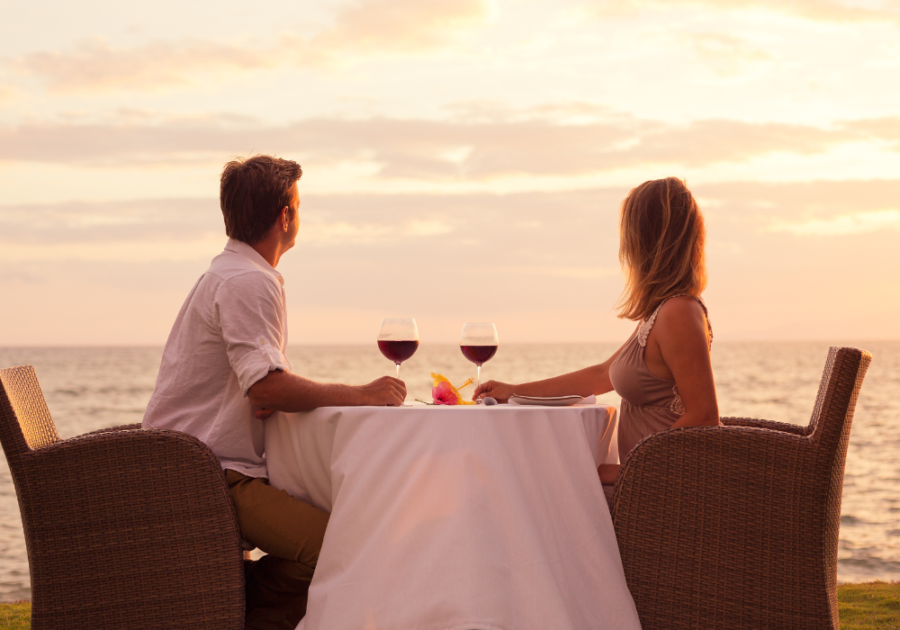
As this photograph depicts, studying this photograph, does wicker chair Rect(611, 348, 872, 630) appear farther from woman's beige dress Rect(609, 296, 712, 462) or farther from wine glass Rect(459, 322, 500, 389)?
wine glass Rect(459, 322, 500, 389)

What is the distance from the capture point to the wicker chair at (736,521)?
250 centimetres

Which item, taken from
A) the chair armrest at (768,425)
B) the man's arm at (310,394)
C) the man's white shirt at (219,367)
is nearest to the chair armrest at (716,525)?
the chair armrest at (768,425)

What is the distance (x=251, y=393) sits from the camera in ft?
8.52

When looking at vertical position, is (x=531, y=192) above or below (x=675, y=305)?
above

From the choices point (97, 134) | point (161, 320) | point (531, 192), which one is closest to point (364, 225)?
point (531, 192)

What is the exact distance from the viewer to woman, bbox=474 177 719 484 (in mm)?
2760

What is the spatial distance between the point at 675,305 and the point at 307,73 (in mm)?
17433

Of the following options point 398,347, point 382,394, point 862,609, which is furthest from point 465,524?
point 862,609

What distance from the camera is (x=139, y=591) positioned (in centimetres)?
252

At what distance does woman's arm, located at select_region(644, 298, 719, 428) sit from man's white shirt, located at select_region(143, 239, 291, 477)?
4.54 ft

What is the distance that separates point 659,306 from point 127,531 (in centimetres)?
203

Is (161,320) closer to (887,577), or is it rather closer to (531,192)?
(531,192)

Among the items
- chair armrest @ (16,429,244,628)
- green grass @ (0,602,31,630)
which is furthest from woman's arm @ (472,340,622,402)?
green grass @ (0,602,31,630)

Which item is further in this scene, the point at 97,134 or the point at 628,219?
the point at 97,134
